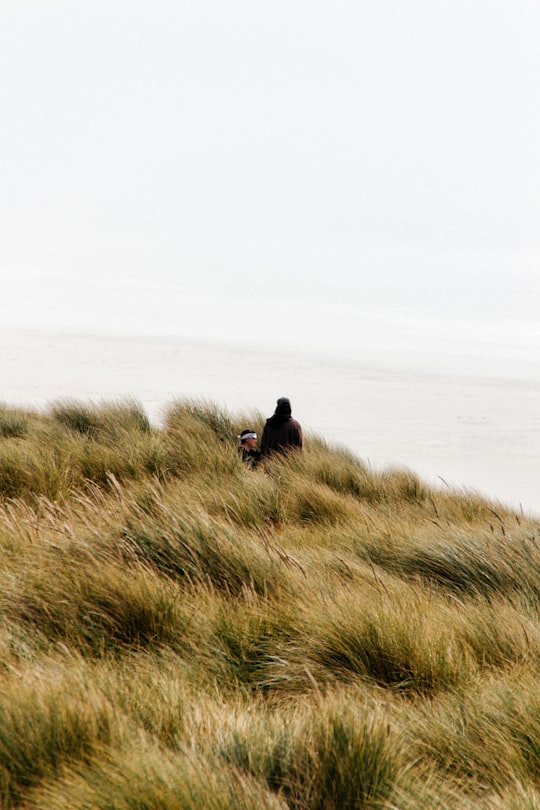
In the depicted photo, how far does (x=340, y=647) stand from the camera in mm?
2701

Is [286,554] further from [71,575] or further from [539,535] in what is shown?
[539,535]

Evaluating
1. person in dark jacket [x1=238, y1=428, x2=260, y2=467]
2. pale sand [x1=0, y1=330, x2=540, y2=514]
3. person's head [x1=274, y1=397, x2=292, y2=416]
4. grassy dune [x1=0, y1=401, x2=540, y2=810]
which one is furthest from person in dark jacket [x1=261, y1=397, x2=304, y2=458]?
grassy dune [x1=0, y1=401, x2=540, y2=810]

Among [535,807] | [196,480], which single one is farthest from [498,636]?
[196,480]

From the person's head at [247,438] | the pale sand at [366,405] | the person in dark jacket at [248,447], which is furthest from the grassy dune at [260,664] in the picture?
the pale sand at [366,405]

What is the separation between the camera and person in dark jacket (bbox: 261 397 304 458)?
8.34 metres

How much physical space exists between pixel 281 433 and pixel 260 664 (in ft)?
19.0

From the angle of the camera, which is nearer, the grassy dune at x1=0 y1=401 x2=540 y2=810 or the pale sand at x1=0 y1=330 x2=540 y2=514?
the grassy dune at x1=0 y1=401 x2=540 y2=810

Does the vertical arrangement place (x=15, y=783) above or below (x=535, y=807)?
below

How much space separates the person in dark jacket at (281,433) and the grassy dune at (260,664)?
10.6ft

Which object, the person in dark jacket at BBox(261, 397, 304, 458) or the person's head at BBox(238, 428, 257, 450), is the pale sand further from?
the person's head at BBox(238, 428, 257, 450)

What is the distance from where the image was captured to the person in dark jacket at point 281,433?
834cm

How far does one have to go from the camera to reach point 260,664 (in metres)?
2.64

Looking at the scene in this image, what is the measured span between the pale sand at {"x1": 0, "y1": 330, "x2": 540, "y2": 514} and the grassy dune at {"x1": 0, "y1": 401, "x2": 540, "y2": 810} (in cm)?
393

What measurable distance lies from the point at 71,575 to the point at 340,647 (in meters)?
1.24
